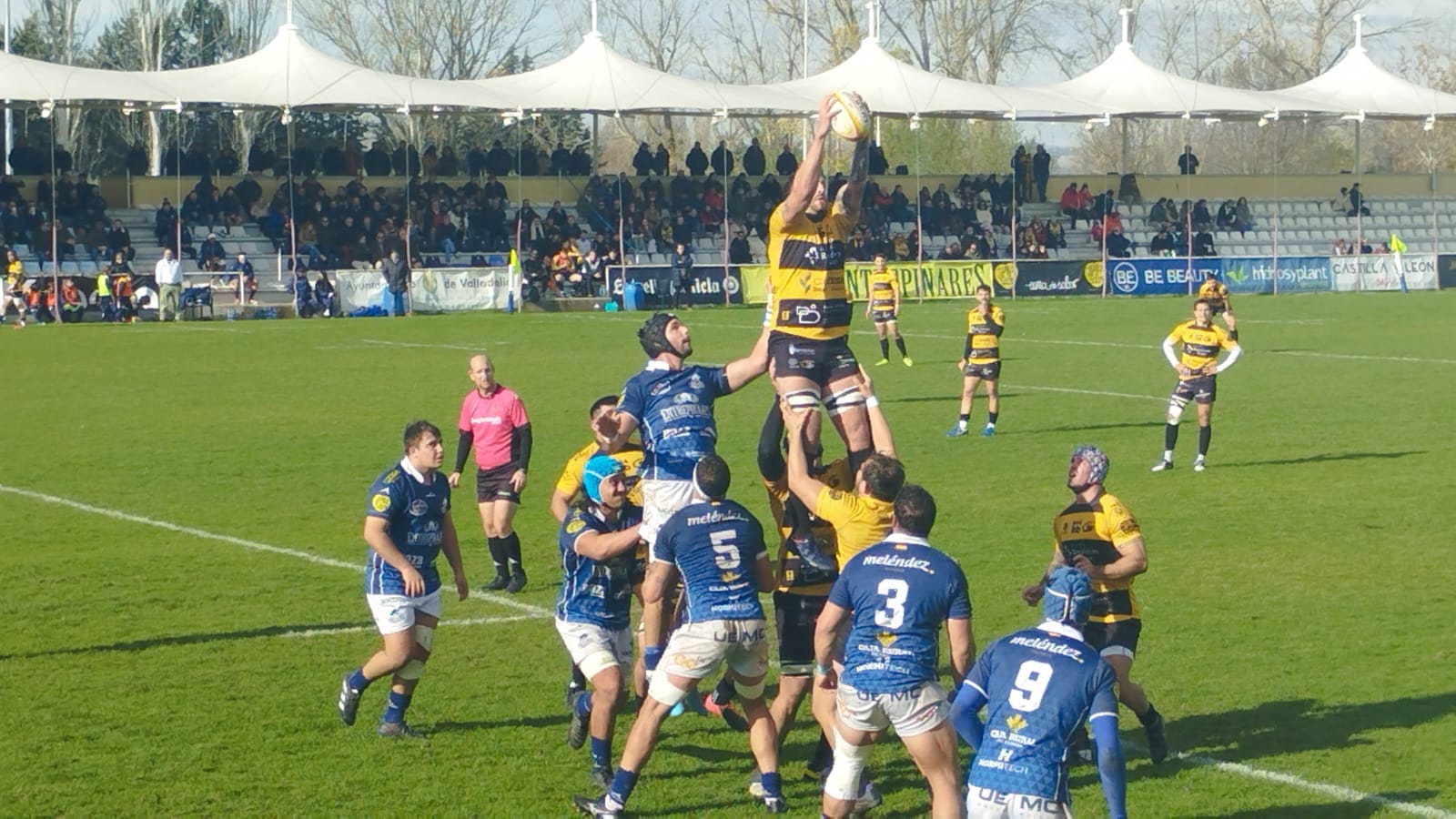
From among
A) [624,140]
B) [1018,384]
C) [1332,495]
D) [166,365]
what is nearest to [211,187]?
[166,365]

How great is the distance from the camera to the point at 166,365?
1372 inches

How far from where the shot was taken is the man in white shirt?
47.2m

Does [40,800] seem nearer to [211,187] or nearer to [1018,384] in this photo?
[1018,384]

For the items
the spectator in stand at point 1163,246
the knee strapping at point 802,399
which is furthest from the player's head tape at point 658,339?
the spectator in stand at point 1163,246

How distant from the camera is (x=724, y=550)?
8867 mm

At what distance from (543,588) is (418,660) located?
4.55m

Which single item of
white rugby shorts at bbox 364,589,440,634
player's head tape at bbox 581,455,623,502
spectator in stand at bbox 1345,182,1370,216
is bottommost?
white rugby shorts at bbox 364,589,440,634

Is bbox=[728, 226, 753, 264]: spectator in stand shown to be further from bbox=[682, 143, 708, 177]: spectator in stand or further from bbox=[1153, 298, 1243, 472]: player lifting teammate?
bbox=[1153, 298, 1243, 472]: player lifting teammate

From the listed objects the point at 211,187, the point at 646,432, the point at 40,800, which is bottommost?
the point at 40,800

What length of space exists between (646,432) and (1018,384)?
841 inches

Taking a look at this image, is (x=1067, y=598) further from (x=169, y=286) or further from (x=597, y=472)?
(x=169, y=286)

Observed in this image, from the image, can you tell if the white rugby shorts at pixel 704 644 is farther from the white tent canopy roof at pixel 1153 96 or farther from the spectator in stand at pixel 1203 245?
the spectator in stand at pixel 1203 245

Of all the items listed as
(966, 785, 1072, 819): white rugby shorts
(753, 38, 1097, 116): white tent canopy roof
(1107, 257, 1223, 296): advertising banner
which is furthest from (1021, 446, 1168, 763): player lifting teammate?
(1107, 257, 1223, 296): advertising banner

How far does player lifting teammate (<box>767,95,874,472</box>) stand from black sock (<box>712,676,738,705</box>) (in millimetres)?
1514
